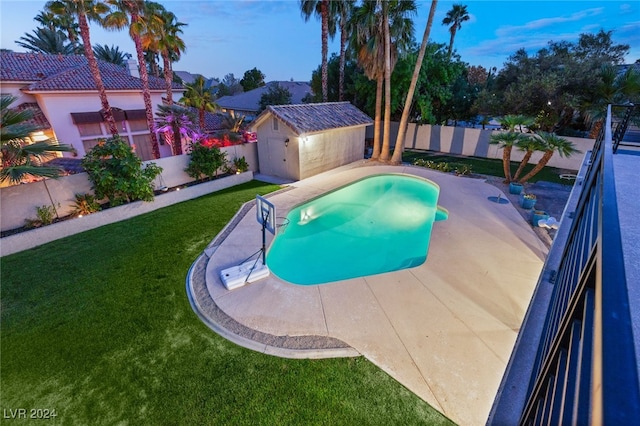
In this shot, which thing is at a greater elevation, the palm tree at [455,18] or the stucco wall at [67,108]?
the palm tree at [455,18]

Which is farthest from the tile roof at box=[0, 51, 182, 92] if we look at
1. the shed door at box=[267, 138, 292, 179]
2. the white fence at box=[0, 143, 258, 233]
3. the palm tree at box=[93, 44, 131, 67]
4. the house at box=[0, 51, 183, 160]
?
the palm tree at box=[93, 44, 131, 67]

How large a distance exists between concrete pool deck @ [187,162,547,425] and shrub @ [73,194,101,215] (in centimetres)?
468

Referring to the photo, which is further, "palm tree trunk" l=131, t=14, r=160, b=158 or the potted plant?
"palm tree trunk" l=131, t=14, r=160, b=158

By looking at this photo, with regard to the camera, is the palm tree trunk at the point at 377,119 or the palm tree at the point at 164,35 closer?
the palm tree at the point at 164,35

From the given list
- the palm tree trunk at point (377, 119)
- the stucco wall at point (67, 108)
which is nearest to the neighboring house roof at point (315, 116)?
the palm tree trunk at point (377, 119)

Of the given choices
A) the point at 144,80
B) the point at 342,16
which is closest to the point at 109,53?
the point at 144,80

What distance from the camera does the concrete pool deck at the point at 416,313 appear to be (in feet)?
14.4

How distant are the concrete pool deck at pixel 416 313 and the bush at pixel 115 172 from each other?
13.3ft

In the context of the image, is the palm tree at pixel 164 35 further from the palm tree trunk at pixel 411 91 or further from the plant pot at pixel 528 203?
the plant pot at pixel 528 203

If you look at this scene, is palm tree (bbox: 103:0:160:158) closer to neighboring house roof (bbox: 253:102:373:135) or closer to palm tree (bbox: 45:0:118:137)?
palm tree (bbox: 45:0:118:137)

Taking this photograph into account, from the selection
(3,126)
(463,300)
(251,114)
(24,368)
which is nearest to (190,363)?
(24,368)

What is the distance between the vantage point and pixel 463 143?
61.7 feet

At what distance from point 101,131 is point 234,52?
7387 centimetres

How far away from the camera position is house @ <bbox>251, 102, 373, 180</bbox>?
43.3 feet
